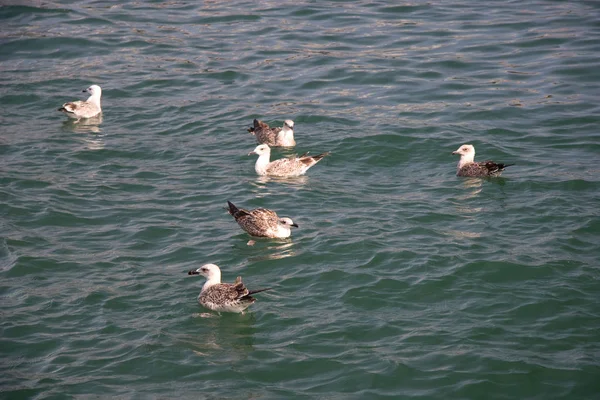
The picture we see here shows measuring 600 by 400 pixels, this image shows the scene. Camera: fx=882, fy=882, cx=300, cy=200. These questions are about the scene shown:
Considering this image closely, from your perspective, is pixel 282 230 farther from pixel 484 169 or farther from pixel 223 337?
pixel 484 169

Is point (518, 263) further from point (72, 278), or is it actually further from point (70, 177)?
point (70, 177)

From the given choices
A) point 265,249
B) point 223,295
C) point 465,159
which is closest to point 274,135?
point 465,159

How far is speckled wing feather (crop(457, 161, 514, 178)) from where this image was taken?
1734 cm

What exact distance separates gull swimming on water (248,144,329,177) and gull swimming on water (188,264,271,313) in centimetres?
540

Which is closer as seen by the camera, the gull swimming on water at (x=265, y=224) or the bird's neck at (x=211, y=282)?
the bird's neck at (x=211, y=282)

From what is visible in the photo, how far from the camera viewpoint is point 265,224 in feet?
50.5

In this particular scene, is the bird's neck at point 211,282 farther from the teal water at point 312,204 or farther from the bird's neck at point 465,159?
the bird's neck at point 465,159

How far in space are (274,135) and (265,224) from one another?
491cm

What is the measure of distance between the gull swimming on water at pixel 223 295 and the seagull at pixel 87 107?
29.5 ft

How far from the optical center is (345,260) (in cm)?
1463

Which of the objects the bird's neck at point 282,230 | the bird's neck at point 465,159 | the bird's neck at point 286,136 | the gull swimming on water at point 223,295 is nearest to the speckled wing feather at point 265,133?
the bird's neck at point 286,136

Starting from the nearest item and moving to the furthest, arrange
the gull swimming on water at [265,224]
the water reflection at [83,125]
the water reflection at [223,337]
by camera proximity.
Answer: the water reflection at [223,337] < the gull swimming on water at [265,224] < the water reflection at [83,125]

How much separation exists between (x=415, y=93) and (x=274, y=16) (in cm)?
833

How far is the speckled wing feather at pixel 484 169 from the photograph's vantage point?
17344 millimetres
